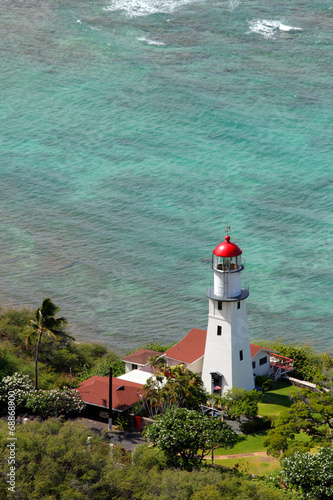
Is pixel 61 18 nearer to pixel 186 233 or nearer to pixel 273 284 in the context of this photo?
pixel 186 233

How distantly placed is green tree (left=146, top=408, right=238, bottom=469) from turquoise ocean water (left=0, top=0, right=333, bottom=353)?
24.6m

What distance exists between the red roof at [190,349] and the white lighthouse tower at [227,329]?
1700 millimetres

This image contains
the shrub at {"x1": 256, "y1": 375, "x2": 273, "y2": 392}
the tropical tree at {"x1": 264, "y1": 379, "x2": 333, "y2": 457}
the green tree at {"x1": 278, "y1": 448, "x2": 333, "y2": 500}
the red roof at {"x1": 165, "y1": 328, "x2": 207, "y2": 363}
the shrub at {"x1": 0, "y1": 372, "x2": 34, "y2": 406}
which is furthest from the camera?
the red roof at {"x1": 165, "y1": 328, "x2": 207, "y2": 363}

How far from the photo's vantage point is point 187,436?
129 ft

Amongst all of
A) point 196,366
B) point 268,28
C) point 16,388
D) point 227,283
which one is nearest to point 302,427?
point 227,283

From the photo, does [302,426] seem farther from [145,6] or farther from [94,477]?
[145,6]

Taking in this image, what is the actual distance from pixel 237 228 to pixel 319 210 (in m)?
11.0

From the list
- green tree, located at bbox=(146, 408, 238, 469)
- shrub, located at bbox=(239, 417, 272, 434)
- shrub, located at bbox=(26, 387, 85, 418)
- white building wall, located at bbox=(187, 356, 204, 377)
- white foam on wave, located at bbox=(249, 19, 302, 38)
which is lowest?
green tree, located at bbox=(146, 408, 238, 469)

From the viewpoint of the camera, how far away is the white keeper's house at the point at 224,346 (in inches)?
1906

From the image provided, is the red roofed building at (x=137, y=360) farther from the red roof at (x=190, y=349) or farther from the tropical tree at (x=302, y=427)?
the tropical tree at (x=302, y=427)

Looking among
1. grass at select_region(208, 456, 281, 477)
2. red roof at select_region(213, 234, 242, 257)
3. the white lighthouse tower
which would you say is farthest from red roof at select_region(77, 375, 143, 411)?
red roof at select_region(213, 234, 242, 257)

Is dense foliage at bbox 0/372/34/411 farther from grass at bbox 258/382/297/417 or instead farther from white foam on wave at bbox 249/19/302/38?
white foam on wave at bbox 249/19/302/38

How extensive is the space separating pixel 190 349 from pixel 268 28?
89338mm

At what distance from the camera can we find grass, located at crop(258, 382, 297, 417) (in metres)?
48.7
